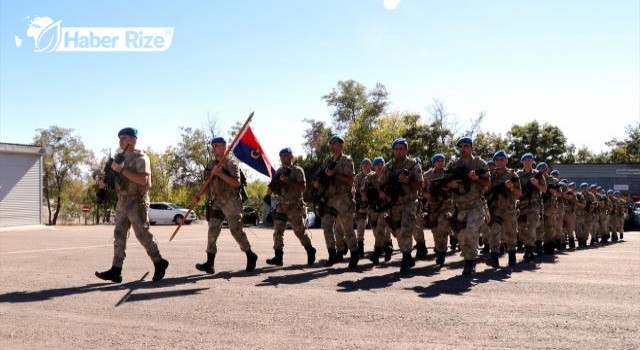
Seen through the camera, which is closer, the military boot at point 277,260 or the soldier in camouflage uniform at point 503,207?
the military boot at point 277,260

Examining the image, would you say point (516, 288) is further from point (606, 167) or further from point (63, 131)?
point (63, 131)

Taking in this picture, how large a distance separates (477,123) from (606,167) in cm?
1636

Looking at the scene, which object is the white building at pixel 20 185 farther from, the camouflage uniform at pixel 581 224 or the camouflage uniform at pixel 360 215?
the camouflage uniform at pixel 581 224

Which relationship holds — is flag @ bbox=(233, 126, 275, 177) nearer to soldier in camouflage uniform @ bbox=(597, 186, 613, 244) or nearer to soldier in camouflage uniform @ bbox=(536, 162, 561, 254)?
soldier in camouflage uniform @ bbox=(536, 162, 561, 254)

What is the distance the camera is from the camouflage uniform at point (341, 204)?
9102 millimetres

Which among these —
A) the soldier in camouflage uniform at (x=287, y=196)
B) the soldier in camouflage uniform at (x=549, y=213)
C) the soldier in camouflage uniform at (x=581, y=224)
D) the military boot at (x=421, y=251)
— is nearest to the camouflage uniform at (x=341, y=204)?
the soldier in camouflage uniform at (x=287, y=196)

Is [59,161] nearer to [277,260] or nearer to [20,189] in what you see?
[20,189]

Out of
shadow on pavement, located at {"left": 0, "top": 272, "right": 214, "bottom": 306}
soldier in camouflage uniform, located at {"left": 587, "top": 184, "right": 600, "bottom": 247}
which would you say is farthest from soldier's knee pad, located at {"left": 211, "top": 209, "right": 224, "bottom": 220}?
soldier in camouflage uniform, located at {"left": 587, "top": 184, "right": 600, "bottom": 247}

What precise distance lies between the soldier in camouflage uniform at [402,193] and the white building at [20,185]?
28495 mm

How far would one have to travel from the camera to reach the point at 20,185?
31.7m

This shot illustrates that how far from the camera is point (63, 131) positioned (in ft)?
220

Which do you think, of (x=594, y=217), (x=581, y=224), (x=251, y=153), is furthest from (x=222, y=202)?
(x=594, y=217)

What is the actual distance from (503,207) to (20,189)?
29807 millimetres

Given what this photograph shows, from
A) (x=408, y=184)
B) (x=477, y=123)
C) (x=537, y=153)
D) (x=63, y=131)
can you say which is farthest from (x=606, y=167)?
(x=63, y=131)
